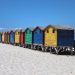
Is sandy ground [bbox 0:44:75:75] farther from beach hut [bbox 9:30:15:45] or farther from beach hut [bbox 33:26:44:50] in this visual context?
beach hut [bbox 9:30:15:45]

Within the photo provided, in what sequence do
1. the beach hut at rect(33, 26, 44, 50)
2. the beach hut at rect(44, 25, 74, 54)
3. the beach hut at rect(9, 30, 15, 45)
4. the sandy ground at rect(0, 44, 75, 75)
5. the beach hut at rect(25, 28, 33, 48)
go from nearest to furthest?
1. the sandy ground at rect(0, 44, 75, 75)
2. the beach hut at rect(44, 25, 74, 54)
3. the beach hut at rect(33, 26, 44, 50)
4. the beach hut at rect(25, 28, 33, 48)
5. the beach hut at rect(9, 30, 15, 45)

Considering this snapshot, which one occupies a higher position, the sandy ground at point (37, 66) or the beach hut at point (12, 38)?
the beach hut at point (12, 38)

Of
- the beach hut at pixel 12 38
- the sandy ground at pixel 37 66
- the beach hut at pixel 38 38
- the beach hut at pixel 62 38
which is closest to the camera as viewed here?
the sandy ground at pixel 37 66

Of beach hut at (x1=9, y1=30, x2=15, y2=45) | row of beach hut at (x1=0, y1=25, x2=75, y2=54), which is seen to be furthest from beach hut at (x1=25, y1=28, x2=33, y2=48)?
beach hut at (x1=9, y1=30, x2=15, y2=45)

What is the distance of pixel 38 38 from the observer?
3106cm

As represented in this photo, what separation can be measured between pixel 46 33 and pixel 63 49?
2.61 metres

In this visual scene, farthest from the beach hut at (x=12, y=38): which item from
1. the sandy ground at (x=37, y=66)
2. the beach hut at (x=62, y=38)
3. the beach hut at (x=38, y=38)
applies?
the sandy ground at (x=37, y=66)

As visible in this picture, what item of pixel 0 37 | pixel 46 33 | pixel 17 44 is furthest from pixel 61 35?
pixel 0 37

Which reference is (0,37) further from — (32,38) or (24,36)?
(32,38)

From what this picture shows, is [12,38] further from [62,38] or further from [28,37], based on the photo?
[62,38]

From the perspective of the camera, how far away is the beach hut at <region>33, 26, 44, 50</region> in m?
29.9

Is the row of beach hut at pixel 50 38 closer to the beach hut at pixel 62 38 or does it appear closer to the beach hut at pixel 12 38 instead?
the beach hut at pixel 62 38

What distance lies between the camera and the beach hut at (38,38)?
29875 mm

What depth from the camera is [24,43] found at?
121 feet
